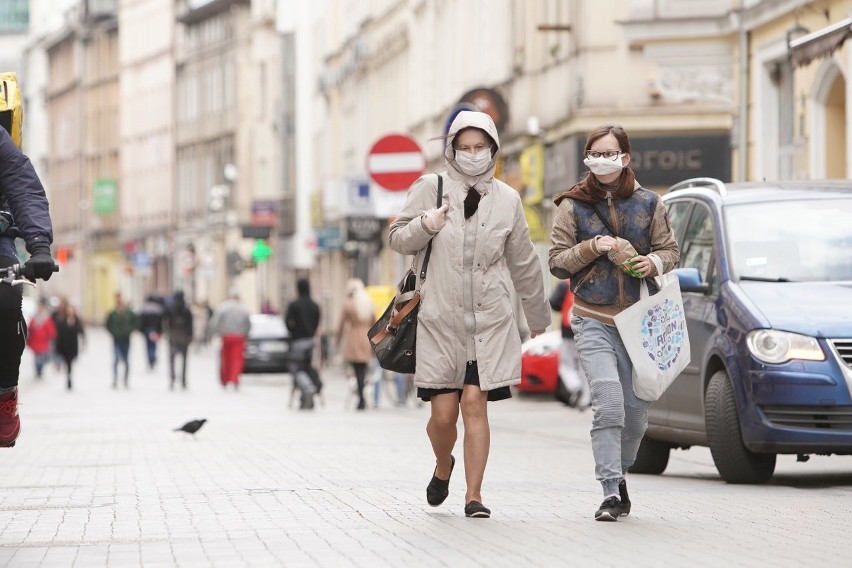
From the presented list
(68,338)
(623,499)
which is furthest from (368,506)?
(68,338)

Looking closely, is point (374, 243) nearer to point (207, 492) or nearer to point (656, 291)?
point (207, 492)

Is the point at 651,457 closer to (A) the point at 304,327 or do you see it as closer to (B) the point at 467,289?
(B) the point at 467,289

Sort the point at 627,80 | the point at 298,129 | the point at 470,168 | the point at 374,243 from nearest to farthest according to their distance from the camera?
the point at 470,168
the point at 374,243
the point at 627,80
the point at 298,129

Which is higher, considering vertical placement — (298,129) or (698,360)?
(298,129)

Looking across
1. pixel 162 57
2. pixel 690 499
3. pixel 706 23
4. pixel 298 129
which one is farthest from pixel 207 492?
pixel 162 57

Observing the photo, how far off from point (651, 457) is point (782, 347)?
6.60 ft

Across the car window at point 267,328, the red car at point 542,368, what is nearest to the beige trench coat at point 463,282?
the red car at point 542,368

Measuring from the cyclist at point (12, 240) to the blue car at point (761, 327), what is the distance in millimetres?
5088

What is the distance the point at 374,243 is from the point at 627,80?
16.7 feet

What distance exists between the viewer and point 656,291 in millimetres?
10555

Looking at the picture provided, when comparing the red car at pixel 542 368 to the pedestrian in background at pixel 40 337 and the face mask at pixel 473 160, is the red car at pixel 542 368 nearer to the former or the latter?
the face mask at pixel 473 160

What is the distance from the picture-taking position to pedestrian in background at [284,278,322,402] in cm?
3073

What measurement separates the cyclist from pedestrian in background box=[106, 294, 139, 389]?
3229cm

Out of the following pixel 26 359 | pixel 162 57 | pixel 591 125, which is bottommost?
pixel 26 359
